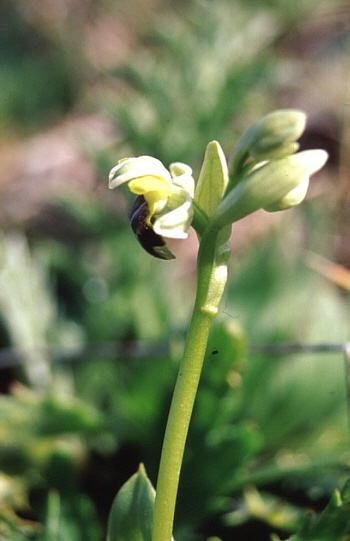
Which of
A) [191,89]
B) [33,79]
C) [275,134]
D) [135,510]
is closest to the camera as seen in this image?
[275,134]

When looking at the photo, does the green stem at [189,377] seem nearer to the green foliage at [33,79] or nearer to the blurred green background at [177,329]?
the blurred green background at [177,329]

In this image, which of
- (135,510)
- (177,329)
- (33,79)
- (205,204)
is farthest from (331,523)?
(33,79)

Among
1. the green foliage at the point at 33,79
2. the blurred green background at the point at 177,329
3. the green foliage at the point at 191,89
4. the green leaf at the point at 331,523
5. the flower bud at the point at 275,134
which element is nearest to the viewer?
the flower bud at the point at 275,134

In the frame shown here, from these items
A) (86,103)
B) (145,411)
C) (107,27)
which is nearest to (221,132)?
(145,411)

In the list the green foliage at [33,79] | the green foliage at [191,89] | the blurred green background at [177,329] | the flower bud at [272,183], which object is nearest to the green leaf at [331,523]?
the blurred green background at [177,329]

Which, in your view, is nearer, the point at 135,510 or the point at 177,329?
the point at 135,510

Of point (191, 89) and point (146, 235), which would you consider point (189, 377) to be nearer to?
point (146, 235)

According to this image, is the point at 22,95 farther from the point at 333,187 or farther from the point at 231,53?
the point at 333,187
